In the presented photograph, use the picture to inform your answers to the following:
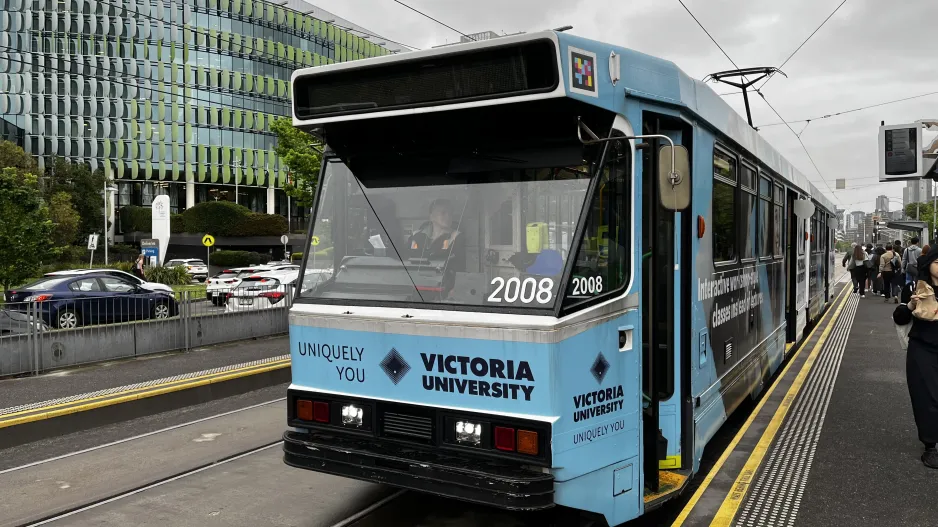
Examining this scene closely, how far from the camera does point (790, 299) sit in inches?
440

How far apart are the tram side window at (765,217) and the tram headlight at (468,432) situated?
482cm

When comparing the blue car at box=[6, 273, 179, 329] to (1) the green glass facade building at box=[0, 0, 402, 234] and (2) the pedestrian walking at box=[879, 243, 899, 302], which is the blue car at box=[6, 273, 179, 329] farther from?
(1) the green glass facade building at box=[0, 0, 402, 234]

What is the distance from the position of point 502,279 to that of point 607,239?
0.63 meters

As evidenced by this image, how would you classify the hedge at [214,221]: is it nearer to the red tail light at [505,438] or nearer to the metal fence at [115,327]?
the metal fence at [115,327]

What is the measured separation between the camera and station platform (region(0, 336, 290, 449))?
7.83m

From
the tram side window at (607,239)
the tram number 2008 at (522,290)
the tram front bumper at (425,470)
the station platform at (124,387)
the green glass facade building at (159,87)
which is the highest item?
the green glass facade building at (159,87)

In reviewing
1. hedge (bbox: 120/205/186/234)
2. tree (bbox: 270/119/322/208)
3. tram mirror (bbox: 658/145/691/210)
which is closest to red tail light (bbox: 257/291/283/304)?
tram mirror (bbox: 658/145/691/210)

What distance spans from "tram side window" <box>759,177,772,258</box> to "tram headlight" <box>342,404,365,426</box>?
16.4 feet

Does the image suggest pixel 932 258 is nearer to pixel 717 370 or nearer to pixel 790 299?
pixel 717 370

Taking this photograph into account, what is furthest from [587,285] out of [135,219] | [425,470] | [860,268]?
[135,219]

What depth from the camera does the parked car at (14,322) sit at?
404 inches

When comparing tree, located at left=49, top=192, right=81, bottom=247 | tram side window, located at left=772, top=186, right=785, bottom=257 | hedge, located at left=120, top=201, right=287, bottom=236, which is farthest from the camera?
hedge, located at left=120, top=201, right=287, bottom=236

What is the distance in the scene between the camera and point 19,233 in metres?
20.2

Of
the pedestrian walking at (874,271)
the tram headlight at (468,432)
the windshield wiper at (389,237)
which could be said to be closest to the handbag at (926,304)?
the tram headlight at (468,432)
